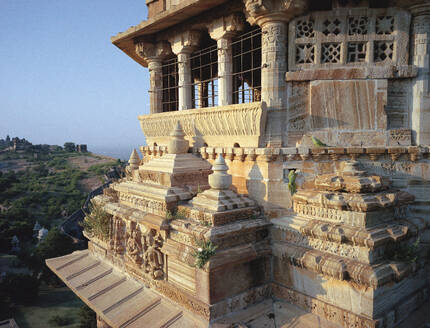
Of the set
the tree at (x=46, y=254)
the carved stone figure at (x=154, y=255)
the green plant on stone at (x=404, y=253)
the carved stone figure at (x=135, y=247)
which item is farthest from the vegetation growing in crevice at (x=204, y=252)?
the tree at (x=46, y=254)

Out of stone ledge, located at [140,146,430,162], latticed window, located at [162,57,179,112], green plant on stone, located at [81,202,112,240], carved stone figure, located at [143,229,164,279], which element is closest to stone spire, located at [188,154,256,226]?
stone ledge, located at [140,146,430,162]

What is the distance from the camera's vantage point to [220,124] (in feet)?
23.6

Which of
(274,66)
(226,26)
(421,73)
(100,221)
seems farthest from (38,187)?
(421,73)

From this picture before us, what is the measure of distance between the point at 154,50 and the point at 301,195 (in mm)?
6615

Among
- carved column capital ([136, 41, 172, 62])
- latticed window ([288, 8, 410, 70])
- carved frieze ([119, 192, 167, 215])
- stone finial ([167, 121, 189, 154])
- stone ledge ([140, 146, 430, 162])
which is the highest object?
carved column capital ([136, 41, 172, 62])

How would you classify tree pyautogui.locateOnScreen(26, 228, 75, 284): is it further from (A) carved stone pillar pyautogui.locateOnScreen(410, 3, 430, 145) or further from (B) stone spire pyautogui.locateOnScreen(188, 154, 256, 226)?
(A) carved stone pillar pyautogui.locateOnScreen(410, 3, 430, 145)

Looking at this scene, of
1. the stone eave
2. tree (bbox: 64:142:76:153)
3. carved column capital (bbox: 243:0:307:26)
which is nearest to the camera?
carved column capital (bbox: 243:0:307:26)

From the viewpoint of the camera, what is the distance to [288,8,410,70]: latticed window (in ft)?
19.7

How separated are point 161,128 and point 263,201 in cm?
426

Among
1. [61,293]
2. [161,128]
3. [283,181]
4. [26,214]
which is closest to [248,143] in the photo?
[283,181]

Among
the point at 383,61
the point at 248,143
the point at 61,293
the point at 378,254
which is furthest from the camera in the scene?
the point at 61,293

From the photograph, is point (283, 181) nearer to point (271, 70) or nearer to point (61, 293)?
point (271, 70)

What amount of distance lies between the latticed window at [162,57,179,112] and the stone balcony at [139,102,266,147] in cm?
124

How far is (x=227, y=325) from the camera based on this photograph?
4.95m
